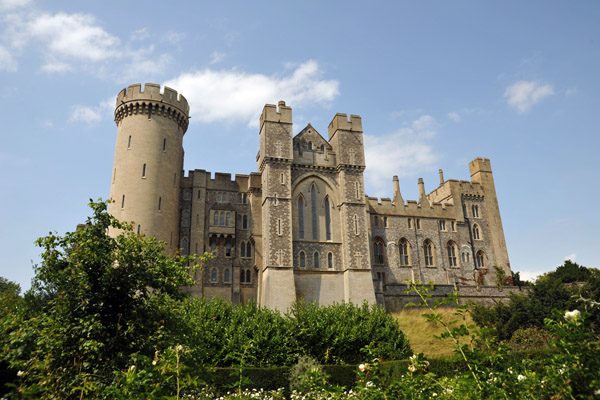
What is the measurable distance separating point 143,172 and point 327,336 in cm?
2062

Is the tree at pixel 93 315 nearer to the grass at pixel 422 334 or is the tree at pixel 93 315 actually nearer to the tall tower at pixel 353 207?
the grass at pixel 422 334

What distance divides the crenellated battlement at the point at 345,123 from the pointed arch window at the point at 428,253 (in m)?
14.3

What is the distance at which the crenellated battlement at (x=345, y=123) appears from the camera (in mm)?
37194

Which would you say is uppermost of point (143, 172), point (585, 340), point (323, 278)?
Answer: point (143, 172)

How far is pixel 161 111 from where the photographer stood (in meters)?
36.2

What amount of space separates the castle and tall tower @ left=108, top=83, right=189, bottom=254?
0.08 m

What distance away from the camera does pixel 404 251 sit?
43000 millimetres

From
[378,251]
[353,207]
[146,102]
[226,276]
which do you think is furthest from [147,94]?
[378,251]

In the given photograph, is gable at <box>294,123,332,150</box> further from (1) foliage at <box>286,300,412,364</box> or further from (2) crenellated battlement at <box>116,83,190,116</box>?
(1) foliage at <box>286,300,412,364</box>

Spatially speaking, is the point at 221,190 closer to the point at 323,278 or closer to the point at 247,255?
the point at 247,255

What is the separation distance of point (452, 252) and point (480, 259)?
10.7 ft

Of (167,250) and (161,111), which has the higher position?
(161,111)

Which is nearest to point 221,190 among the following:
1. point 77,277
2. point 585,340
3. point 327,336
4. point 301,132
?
point 301,132

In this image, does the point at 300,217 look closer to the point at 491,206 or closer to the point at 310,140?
the point at 310,140
